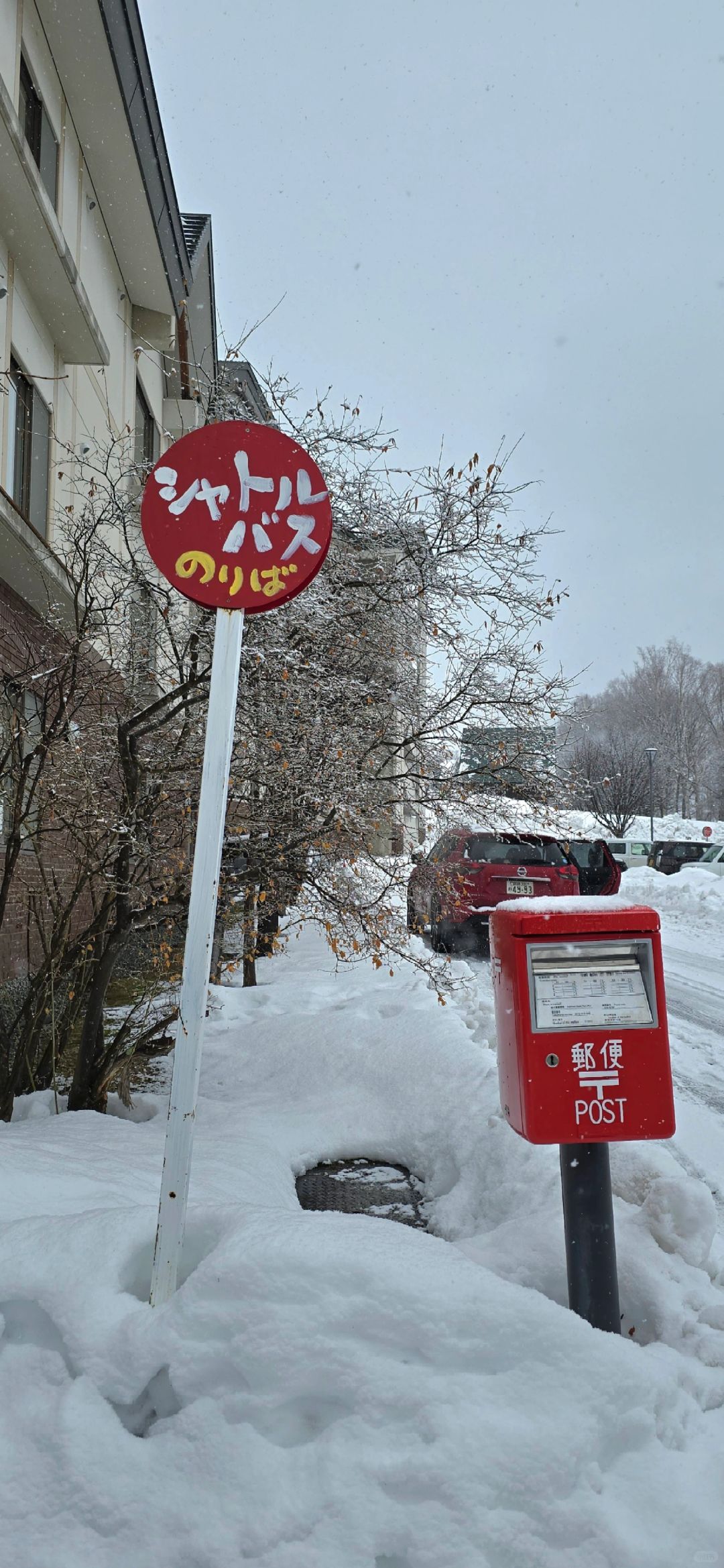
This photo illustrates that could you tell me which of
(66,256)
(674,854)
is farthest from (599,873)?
(674,854)

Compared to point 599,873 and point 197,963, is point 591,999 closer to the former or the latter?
point 197,963

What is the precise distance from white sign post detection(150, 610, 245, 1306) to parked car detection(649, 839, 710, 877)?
3665cm

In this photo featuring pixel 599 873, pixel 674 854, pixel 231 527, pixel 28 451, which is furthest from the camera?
pixel 674 854

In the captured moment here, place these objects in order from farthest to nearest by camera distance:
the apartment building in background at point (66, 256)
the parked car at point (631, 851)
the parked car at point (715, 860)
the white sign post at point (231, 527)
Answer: the parked car at point (631, 851) → the parked car at point (715, 860) → the apartment building in background at point (66, 256) → the white sign post at point (231, 527)

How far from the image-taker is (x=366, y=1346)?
2102 mm

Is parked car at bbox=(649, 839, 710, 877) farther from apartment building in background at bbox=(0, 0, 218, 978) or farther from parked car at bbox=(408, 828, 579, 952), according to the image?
apartment building in background at bbox=(0, 0, 218, 978)

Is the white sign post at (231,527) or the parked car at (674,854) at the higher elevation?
the white sign post at (231,527)

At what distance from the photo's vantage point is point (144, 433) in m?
15.1

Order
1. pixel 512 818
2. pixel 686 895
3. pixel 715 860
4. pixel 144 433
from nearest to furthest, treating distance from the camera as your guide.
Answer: pixel 512 818 → pixel 144 433 → pixel 686 895 → pixel 715 860

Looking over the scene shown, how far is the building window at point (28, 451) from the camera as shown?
352 inches

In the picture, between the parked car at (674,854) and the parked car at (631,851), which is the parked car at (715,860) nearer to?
the parked car at (674,854)

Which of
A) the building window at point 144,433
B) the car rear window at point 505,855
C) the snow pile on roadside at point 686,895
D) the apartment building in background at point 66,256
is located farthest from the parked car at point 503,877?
the building window at point 144,433

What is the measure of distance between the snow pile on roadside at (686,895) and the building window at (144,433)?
12.2 m

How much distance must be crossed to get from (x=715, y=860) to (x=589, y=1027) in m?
27.1
